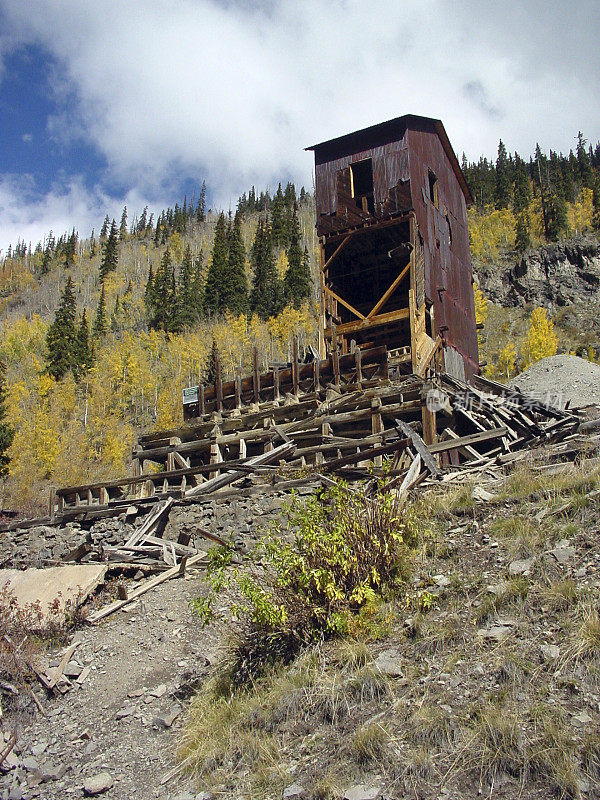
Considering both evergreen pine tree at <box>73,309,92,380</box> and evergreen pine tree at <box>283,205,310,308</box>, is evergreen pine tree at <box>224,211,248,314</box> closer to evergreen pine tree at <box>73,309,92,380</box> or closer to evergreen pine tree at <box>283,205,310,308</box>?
evergreen pine tree at <box>283,205,310,308</box>

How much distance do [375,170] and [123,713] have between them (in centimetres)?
2004

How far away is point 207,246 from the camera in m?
127

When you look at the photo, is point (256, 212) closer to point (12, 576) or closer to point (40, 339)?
point (40, 339)

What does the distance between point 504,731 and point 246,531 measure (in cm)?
872

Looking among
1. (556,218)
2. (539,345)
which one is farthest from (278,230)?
(539,345)

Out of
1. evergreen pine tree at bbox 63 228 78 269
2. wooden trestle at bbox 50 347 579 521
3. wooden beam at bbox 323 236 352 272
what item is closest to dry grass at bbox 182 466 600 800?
wooden trestle at bbox 50 347 579 521

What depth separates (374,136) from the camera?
2291cm

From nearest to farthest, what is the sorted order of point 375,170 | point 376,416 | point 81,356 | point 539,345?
point 376,416 → point 375,170 → point 539,345 → point 81,356

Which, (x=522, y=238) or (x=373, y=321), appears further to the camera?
(x=522, y=238)

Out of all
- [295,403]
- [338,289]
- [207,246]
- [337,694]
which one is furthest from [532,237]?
[337,694]

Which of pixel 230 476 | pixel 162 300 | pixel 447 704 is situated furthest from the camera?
pixel 162 300

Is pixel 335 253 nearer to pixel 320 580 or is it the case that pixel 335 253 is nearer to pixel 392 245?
pixel 392 245

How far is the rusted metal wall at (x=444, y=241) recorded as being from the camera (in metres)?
22.4

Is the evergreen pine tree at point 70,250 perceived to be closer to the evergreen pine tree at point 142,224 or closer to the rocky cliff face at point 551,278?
the evergreen pine tree at point 142,224
